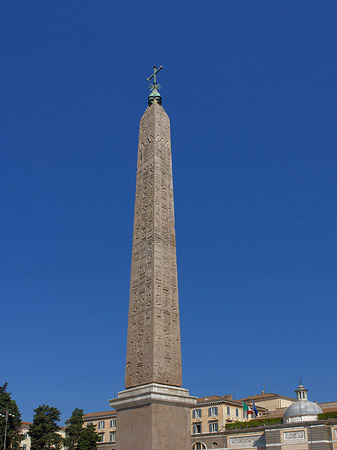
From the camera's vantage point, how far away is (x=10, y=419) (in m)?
44.2

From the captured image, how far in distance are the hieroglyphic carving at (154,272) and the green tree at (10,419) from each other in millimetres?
34213

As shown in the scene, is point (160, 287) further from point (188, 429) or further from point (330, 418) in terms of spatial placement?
point (330, 418)

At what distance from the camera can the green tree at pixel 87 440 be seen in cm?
4656

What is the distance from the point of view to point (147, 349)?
1257 cm

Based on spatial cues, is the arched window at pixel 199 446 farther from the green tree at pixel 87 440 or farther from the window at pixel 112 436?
the window at pixel 112 436

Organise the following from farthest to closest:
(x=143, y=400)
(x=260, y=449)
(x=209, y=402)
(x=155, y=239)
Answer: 1. (x=209, y=402)
2. (x=260, y=449)
3. (x=155, y=239)
4. (x=143, y=400)

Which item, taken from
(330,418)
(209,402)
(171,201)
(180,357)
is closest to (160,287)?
(180,357)

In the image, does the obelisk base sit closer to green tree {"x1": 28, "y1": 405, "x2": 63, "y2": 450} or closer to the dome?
the dome

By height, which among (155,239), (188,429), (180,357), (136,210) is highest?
(136,210)

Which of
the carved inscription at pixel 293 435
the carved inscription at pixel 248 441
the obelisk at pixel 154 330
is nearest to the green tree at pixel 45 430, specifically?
the carved inscription at pixel 248 441

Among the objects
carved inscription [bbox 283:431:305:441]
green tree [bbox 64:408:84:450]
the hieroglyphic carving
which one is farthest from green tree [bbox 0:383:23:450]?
the hieroglyphic carving

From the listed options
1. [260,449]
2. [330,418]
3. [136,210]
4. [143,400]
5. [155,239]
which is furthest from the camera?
[260,449]

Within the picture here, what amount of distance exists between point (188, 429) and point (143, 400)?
1.57 m

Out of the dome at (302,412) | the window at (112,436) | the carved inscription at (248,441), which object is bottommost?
the carved inscription at (248,441)
